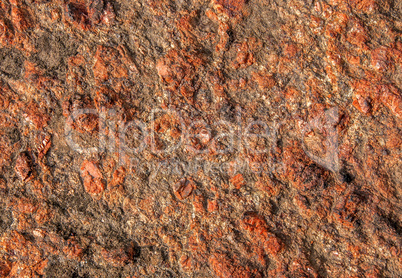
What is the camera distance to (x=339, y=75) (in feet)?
5.19

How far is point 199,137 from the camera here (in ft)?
5.25

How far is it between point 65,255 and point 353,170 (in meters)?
1.37

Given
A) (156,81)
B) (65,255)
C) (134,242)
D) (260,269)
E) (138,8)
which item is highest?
(138,8)

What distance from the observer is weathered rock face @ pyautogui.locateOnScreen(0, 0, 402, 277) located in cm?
153

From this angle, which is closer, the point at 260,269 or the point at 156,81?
the point at 260,269

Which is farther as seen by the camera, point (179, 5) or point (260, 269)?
point (179, 5)

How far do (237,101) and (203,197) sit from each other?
474 millimetres

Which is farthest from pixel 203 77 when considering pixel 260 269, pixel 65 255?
pixel 65 255

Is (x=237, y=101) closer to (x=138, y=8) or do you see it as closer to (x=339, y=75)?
(x=339, y=75)

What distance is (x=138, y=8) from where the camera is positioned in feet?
5.47

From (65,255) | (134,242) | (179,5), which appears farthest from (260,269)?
(179,5)

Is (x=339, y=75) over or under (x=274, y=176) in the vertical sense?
over

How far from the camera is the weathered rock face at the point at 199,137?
153 centimetres

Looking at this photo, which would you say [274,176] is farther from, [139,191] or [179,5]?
[179,5]
